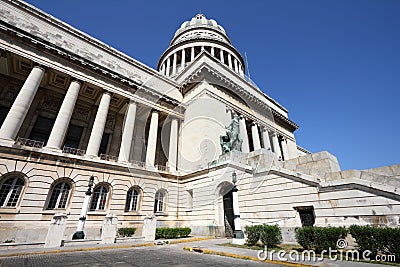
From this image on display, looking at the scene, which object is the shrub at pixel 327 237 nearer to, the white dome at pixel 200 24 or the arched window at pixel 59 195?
the arched window at pixel 59 195

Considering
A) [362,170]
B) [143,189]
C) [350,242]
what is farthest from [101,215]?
[362,170]

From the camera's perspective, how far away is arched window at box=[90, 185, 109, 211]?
1622cm

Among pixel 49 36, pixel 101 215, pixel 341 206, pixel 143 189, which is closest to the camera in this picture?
pixel 341 206

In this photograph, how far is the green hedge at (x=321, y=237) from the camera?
771 centimetres

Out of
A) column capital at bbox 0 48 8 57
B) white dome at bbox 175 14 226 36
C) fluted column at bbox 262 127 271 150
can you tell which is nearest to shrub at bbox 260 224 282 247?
column capital at bbox 0 48 8 57

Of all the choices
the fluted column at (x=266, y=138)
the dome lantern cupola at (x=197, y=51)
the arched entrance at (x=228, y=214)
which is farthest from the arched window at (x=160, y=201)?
the dome lantern cupola at (x=197, y=51)

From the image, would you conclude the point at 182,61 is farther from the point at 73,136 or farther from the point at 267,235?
the point at 267,235

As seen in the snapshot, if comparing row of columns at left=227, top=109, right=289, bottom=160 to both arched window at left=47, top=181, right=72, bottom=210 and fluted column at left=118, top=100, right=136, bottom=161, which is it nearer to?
fluted column at left=118, top=100, right=136, bottom=161

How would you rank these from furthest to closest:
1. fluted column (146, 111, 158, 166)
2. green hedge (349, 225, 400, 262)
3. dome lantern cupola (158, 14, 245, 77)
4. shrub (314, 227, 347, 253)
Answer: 1. dome lantern cupola (158, 14, 245, 77)
2. fluted column (146, 111, 158, 166)
3. shrub (314, 227, 347, 253)
4. green hedge (349, 225, 400, 262)

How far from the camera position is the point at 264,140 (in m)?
34.2

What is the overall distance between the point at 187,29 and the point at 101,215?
51161 millimetres

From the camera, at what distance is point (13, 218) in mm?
12875

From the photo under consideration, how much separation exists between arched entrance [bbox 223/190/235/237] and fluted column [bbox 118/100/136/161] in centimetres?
1015

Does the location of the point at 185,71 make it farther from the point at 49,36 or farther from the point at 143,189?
the point at 143,189
